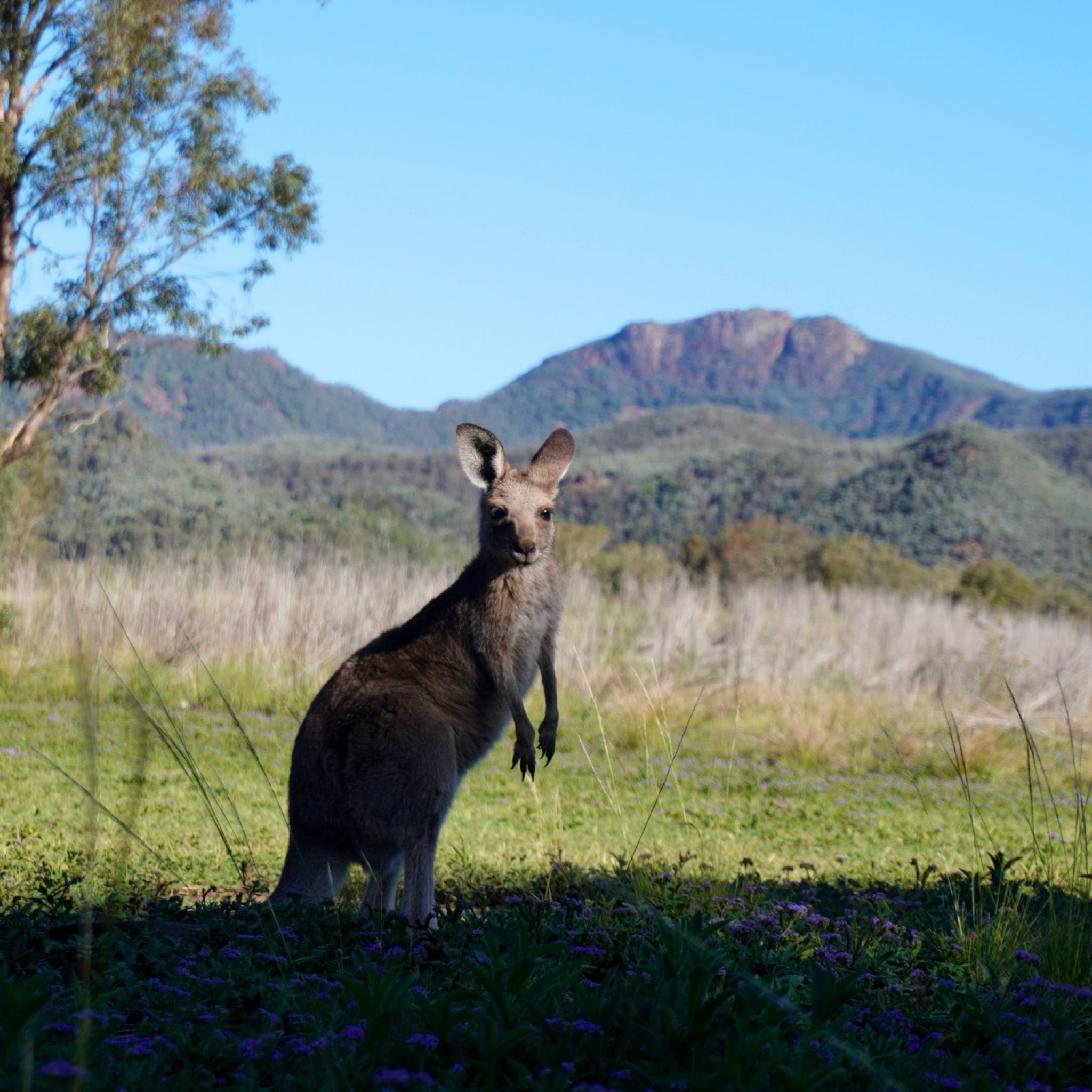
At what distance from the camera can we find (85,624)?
13.1 metres

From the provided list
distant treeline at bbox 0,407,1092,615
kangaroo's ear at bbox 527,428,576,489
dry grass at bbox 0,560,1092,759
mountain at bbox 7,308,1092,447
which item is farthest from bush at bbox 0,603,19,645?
mountain at bbox 7,308,1092,447

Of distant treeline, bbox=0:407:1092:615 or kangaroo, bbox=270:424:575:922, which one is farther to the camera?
distant treeline, bbox=0:407:1092:615

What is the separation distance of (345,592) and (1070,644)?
10.2 meters

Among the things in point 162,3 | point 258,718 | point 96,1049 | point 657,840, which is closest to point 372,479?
point 162,3

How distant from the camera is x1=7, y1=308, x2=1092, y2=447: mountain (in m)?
108

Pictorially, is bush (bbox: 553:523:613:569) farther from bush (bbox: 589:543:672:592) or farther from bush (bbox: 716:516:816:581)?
bush (bbox: 716:516:816:581)

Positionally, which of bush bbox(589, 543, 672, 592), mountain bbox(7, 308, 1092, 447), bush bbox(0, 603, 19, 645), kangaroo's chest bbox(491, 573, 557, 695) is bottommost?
bush bbox(0, 603, 19, 645)

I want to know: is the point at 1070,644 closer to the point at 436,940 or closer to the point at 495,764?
the point at 495,764

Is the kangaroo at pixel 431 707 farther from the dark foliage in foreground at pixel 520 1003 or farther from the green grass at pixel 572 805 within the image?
the green grass at pixel 572 805

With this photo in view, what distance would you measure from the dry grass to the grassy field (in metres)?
0.14

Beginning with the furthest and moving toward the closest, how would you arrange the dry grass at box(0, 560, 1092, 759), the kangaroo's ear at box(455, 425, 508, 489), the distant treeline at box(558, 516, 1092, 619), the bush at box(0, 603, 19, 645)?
the distant treeline at box(558, 516, 1092, 619) → the bush at box(0, 603, 19, 645) → the dry grass at box(0, 560, 1092, 759) → the kangaroo's ear at box(455, 425, 508, 489)

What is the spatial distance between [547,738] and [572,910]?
0.80m

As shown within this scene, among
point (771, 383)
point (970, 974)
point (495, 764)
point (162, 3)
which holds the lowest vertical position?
point (495, 764)

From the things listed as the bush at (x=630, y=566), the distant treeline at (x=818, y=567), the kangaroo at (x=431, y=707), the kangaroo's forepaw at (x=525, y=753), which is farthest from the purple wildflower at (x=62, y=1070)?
the distant treeline at (x=818, y=567)
